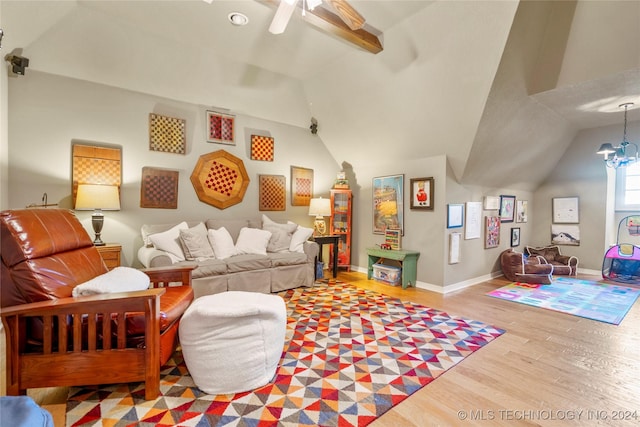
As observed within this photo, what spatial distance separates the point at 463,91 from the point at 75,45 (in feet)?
14.2

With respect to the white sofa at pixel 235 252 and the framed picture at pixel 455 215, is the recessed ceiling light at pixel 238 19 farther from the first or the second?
the framed picture at pixel 455 215

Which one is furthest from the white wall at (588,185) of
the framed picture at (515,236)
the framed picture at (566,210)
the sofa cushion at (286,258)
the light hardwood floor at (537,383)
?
the sofa cushion at (286,258)

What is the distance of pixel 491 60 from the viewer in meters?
2.93

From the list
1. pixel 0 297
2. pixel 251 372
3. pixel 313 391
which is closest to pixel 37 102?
pixel 0 297

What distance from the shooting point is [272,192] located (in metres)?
4.96

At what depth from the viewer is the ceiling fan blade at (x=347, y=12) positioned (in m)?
2.06

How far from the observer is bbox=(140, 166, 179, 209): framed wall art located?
12.5 ft

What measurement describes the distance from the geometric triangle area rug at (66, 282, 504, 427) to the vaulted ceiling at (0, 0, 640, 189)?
2.53 m

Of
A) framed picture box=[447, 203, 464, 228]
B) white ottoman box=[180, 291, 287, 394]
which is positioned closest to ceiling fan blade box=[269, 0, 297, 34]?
white ottoman box=[180, 291, 287, 394]

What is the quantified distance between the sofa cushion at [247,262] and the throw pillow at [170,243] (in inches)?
22.9

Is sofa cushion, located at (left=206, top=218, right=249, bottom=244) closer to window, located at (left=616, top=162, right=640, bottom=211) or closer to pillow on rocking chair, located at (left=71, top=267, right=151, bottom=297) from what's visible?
pillow on rocking chair, located at (left=71, top=267, right=151, bottom=297)

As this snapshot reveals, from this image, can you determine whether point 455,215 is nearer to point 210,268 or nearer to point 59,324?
point 210,268

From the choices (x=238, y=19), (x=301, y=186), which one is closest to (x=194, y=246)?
(x=301, y=186)

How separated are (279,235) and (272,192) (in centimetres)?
95
